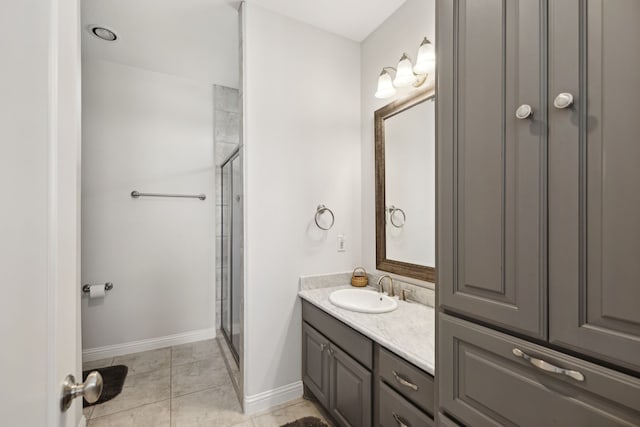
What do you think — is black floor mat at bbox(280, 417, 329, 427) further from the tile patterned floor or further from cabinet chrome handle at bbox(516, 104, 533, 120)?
cabinet chrome handle at bbox(516, 104, 533, 120)

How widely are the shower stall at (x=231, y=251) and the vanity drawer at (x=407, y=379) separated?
54.3 inches

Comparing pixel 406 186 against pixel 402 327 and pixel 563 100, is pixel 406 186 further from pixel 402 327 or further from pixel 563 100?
pixel 563 100

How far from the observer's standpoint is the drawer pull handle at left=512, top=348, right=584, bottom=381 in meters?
0.62

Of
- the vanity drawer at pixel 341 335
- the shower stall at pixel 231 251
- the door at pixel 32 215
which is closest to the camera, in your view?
the door at pixel 32 215

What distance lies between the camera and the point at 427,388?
42.3 inches

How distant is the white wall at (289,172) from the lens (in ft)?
6.28

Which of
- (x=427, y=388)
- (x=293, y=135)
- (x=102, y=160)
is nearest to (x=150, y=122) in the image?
(x=102, y=160)

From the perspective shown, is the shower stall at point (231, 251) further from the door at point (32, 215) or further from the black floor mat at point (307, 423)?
the door at point (32, 215)

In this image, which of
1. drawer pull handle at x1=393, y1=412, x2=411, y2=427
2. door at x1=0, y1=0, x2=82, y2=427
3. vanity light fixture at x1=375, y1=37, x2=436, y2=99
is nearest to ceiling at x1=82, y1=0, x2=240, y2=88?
vanity light fixture at x1=375, y1=37, x2=436, y2=99

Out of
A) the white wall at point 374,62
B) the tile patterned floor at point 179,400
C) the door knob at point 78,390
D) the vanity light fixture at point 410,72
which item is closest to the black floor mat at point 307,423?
the tile patterned floor at point 179,400

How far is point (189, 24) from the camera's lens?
212 centimetres

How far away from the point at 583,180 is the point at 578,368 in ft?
1.32

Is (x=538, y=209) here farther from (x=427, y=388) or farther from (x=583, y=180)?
(x=427, y=388)

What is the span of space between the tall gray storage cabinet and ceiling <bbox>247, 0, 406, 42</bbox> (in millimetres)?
1263
